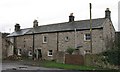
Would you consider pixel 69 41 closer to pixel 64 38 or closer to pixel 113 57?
pixel 64 38

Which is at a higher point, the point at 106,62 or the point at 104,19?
the point at 104,19

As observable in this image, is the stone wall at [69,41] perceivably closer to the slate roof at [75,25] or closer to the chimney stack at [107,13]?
the slate roof at [75,25]

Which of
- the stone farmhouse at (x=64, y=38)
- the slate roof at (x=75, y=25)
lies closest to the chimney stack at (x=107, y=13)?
the stone farmhouse at (x=64, y=38)

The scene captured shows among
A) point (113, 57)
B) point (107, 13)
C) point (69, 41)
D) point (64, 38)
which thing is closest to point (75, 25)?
point (64, 38)

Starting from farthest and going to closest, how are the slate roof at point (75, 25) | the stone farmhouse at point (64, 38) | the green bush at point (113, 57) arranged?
1. the slate roof at point (75, 25)
2. the stone farmhouse at point (64, 38)
3. the green bush at point (113, 57)

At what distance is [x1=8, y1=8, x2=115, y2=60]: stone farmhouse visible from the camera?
42991 mm

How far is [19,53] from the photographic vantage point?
5856 centimetres

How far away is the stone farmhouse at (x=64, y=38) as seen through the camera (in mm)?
42991

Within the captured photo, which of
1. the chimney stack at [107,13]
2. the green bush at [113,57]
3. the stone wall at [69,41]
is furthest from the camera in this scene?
the chimney stack at [107,13]

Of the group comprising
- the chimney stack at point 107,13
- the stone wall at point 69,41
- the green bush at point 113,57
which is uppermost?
the chimney stack at point 107,13

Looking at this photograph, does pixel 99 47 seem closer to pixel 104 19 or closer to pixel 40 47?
A: pixel 104 19

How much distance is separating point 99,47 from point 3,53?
21257 mm

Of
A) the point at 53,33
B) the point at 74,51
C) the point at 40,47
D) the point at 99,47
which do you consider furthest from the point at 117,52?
the point at 40,47

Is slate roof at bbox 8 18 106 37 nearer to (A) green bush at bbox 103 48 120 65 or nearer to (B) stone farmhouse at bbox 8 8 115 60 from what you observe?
(B) stone farmhouse at bbox 8 8 115 60
